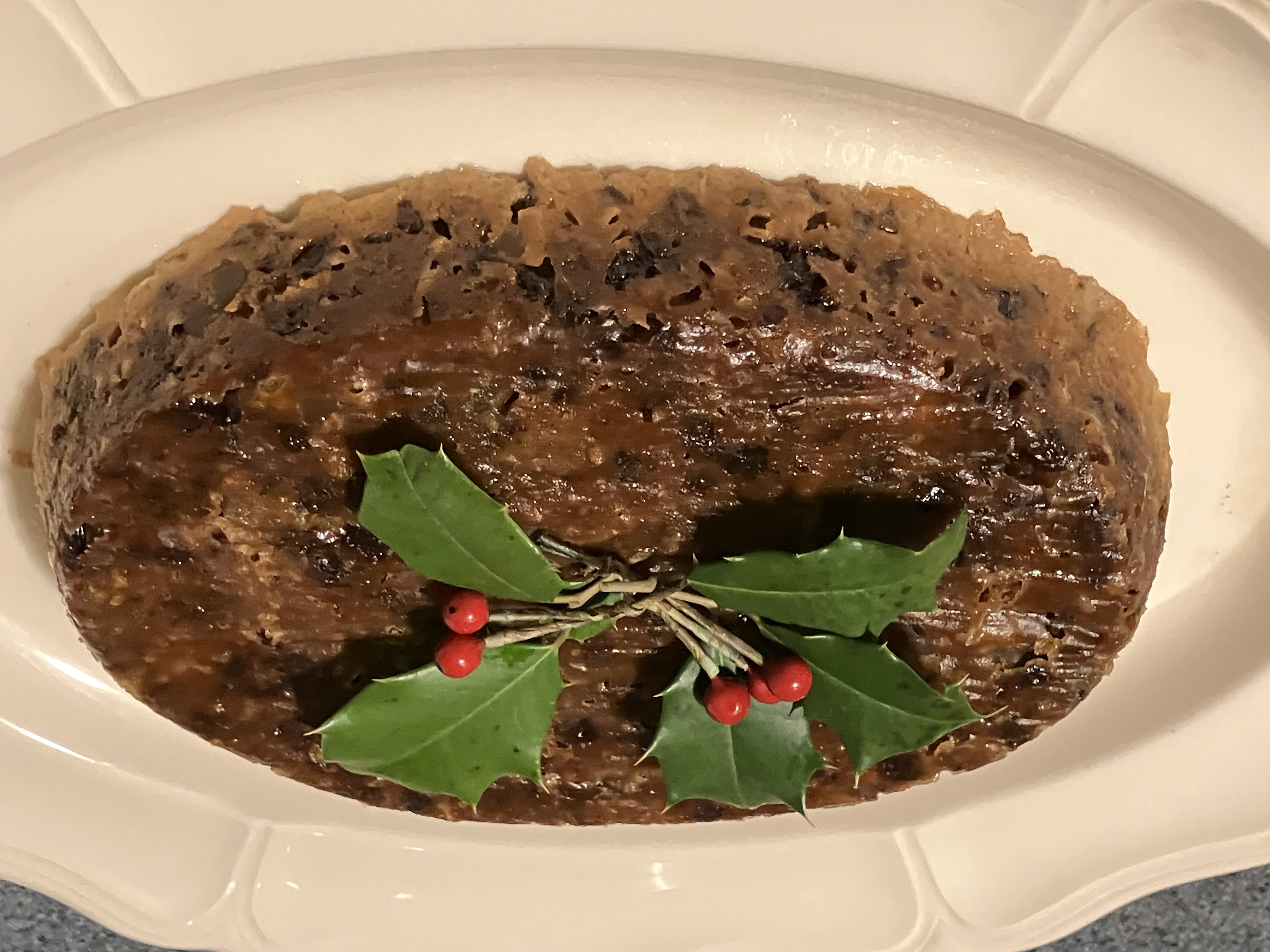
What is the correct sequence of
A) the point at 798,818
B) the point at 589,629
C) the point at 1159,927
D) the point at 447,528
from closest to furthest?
the point at 447,528 → the point at 589,629 → the point at 798,818 → the point at 1159,927

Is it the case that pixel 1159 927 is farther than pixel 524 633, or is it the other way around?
pixel 1159 927

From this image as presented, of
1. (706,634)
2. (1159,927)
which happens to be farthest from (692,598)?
(1159,927)

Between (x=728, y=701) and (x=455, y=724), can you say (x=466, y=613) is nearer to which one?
(x=455, y=724)

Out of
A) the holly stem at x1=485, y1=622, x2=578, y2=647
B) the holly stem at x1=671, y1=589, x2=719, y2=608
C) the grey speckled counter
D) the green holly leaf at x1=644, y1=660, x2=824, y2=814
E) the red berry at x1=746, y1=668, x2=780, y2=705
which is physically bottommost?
the grey speckled counter

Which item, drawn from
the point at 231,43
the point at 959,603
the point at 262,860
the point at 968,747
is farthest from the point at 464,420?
the point at 262,860

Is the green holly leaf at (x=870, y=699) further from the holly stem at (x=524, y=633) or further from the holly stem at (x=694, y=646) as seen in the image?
the holly stem at (x=524, y=633)

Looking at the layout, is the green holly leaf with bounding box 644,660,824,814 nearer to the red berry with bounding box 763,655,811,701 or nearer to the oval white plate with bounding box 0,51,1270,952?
the red berry with bounding box 763,655,811,701

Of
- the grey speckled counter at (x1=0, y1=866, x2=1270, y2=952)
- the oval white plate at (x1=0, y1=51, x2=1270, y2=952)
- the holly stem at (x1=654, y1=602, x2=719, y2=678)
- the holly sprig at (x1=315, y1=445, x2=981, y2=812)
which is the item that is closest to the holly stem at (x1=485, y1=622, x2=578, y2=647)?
the holly sprig at (x1=315, y1=445, x2=981, y2=812)
